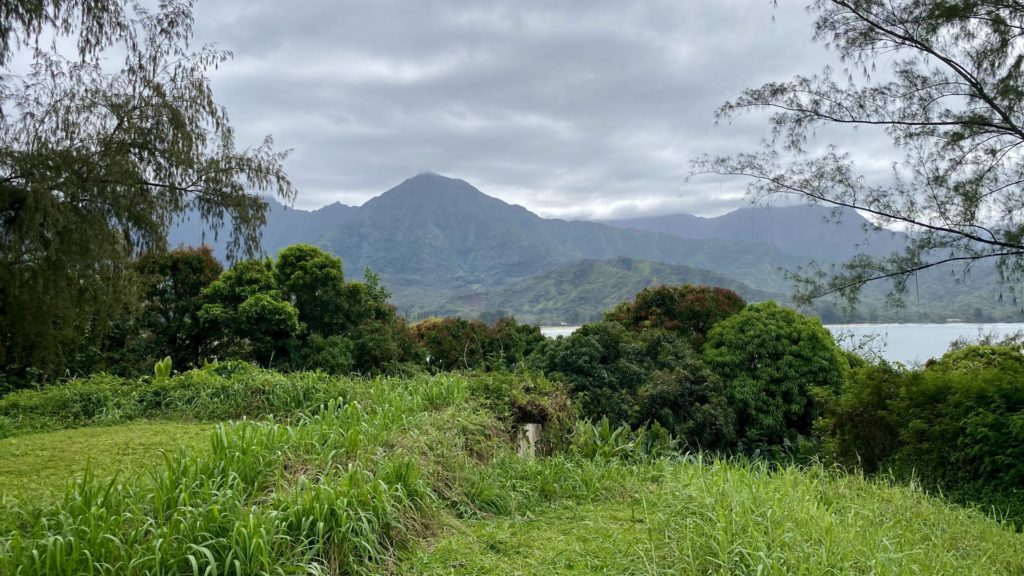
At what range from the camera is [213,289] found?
10.5 metres

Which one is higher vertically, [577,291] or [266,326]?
[266,326]

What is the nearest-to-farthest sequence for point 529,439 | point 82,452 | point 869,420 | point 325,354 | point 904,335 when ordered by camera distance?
point 82,452 → point 529,439 → point 869,420 → point 325,354 → point 904,335

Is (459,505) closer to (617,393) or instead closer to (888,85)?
(617,393)

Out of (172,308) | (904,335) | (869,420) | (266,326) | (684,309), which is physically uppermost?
(172,308)

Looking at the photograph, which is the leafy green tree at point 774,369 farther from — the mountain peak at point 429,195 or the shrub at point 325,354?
the mountain peak at point 429,195

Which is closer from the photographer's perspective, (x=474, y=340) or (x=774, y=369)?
(x=774, y=369)

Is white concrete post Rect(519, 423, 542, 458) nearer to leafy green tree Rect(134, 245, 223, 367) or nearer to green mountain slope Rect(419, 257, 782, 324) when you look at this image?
leafy green tree Rect(134, 245, 223, 367)

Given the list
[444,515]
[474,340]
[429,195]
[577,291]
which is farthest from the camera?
[429,195]

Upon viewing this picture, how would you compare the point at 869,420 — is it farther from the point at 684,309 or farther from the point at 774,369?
the point at 684,309

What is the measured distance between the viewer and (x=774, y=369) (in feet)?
28.1

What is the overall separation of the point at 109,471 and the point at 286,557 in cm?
180

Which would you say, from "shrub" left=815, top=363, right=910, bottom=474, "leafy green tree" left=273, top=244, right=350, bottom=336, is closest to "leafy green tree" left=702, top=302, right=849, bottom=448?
"shrub" left=815, top=363, right=910, bottom=474

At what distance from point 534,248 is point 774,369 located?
351 feet

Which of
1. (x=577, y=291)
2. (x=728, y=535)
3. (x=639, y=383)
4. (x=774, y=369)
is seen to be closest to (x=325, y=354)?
(x=639, y=383)
